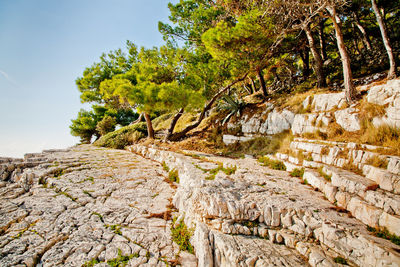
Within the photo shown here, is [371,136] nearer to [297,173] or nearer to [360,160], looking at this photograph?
[360,160]

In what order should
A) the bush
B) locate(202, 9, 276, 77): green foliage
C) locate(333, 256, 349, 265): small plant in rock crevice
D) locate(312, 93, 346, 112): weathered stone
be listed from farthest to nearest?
the bush
locate(202, 9, 276, 77): green foliage
locate(312, 93, 346, 112): weathered stone
locate(333, 256, 349, 265): small plant in rock crevice

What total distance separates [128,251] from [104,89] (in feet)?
27.7

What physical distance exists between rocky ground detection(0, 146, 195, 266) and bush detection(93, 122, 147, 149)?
5881mm

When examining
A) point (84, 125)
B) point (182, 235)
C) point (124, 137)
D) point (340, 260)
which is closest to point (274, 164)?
point (340, 260)

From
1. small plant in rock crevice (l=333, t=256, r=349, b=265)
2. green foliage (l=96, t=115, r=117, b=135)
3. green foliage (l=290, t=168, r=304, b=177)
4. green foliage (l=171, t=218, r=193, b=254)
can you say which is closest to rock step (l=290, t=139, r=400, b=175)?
green foliage (l=290, t=168, r=304, b=177)

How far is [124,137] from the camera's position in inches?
455

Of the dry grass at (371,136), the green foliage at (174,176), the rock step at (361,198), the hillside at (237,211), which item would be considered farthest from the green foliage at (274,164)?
the green foliage at (174,176)

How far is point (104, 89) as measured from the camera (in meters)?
8.34

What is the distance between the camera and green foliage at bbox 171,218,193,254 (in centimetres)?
244

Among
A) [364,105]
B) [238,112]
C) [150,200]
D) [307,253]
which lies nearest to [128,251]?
[150,200]

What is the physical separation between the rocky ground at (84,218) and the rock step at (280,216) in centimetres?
62

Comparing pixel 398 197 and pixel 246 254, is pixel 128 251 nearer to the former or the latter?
pixel 246 254

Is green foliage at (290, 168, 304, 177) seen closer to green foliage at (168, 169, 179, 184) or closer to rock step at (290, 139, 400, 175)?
rock step at (290, 139, 400, 175)

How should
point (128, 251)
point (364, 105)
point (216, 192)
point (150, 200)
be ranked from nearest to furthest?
point (128, 251)
point (216, 192)
point (150, 200)
point (364, 105)
